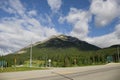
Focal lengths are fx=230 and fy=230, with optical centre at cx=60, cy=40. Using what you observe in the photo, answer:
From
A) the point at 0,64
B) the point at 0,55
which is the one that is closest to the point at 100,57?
the point at 0,55

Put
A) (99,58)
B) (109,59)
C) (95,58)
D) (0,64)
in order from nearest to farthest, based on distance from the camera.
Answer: (0,64) < (109,59) < (99,58) < (95,58)

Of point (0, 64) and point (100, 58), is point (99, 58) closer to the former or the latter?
point (100, 58)

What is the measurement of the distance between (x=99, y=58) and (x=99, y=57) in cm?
126

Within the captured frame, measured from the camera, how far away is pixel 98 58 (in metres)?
142

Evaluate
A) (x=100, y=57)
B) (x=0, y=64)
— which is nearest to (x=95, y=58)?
(x=100, y=57)

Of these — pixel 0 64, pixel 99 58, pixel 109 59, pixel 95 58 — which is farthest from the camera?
pixel 95 58

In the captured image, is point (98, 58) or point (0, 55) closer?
point (98, 58)

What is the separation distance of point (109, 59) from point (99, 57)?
43364mm

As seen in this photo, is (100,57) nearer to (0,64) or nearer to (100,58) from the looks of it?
(100,58)

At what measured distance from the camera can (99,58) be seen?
142 metres

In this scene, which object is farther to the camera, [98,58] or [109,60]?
[98,58]

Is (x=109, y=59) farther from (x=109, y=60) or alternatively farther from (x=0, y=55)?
(x=0, y=55)

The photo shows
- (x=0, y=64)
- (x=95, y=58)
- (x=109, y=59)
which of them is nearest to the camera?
(x=0, y=64)

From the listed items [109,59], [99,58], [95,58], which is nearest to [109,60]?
[109,59]
